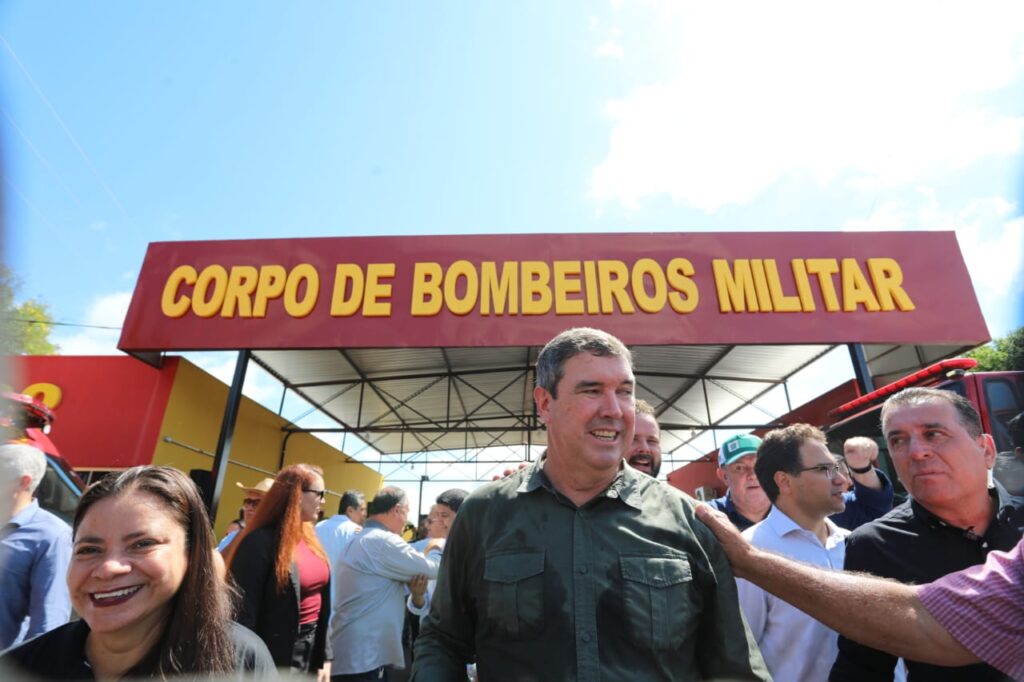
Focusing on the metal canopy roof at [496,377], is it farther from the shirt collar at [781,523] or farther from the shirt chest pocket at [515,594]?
the shirt chest pocket at [515,594]

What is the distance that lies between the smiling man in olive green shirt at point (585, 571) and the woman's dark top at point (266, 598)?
4.85 ft

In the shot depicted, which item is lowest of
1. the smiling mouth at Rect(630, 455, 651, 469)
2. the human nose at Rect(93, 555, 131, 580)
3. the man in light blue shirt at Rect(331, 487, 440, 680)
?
the man in light blue shirt at Rect(331, 487, 440, 680)

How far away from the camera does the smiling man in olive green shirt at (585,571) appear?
4.84 feet

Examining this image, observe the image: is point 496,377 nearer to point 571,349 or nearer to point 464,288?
point 464,288

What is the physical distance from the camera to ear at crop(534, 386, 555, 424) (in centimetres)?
186

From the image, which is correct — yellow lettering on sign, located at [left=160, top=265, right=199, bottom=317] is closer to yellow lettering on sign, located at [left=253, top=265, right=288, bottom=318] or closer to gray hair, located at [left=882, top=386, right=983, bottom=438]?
yellow lettering on sign, located at [left=253, top=265, right=288, bottom=318]

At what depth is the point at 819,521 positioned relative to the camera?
257 cm

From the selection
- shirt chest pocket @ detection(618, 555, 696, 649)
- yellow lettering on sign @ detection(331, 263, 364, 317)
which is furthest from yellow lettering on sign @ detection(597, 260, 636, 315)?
shirt chest pocket @ detection(618, 555, 696, 649)

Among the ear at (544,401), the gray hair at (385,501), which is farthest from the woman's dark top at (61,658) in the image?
the gray hair at (385,501)

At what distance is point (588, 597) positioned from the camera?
1.51 m

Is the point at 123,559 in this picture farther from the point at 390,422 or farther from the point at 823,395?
the point at 390,422

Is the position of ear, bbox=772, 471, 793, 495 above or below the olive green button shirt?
above

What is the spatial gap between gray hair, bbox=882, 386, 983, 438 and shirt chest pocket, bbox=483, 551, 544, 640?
5.31ft

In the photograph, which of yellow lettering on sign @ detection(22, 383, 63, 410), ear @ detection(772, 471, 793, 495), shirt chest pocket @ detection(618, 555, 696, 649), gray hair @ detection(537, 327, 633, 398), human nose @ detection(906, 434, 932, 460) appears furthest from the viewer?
yellow lettering on sign @ detection(22, 383, 63, 410)
